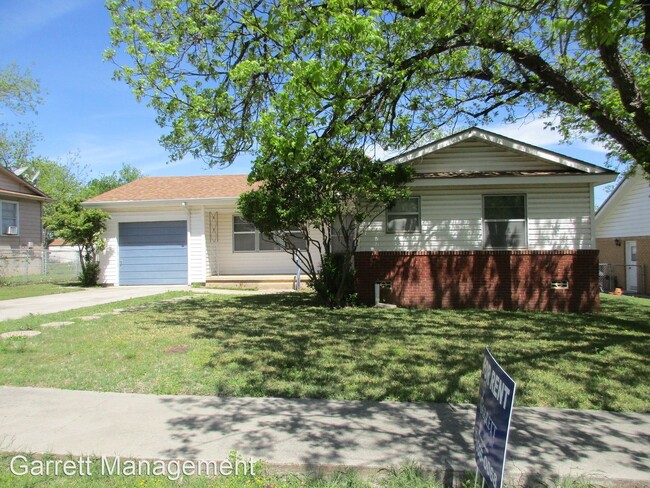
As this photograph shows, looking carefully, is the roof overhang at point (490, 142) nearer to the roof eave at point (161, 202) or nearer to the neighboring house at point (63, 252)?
the roof eave at point (161, 202)

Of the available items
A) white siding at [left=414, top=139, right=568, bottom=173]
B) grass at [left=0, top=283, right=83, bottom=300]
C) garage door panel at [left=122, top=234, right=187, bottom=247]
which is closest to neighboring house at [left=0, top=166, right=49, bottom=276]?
grass at [left=0, top=283, right=83, bottom=300]

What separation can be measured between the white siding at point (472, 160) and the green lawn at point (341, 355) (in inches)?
155

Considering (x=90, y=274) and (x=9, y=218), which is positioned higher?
(x=9, y=218)

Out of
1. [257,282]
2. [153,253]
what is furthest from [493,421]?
[153,253]

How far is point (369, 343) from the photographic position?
7.66 metres

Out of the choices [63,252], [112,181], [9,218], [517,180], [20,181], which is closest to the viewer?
[517,180]

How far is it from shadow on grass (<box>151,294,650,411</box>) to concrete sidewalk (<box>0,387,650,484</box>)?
0.43 metres

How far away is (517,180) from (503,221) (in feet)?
3.73

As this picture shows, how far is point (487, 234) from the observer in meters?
12.3

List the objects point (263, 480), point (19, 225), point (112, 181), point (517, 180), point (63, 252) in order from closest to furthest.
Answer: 1. point (263, 480)
2. point (517, 180)
3. point (19, 225)
4. point (63, 252)
5. point (112, 181)

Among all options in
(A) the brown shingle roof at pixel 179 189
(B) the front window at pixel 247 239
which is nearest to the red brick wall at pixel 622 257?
(B) the front window at pixel 247 239

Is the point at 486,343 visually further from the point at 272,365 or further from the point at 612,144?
the point at 612,144

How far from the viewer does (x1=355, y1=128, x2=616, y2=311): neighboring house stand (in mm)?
11930

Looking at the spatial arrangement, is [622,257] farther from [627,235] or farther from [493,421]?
[493,421]
